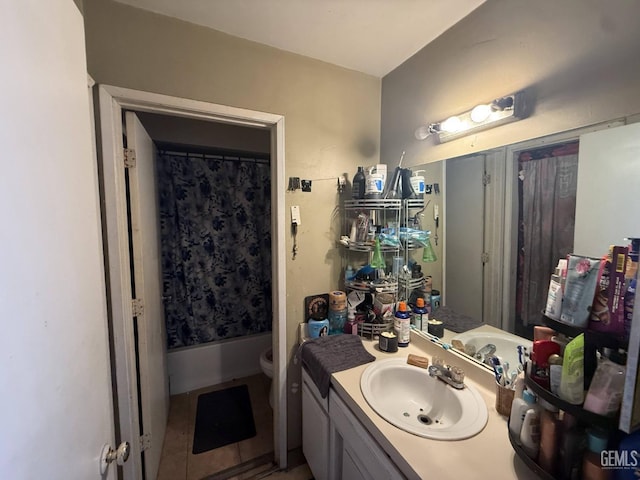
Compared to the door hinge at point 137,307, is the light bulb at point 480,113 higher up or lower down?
higher up

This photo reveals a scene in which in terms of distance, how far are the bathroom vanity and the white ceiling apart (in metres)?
1.52

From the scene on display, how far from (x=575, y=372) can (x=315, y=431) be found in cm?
118

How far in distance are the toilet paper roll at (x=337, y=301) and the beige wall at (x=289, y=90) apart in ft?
0.36

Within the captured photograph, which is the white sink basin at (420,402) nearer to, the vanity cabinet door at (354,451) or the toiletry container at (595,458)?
the vanity cabinet door at (354,451)

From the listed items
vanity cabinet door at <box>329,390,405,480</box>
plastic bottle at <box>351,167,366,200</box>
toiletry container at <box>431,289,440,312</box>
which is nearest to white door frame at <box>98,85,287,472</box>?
plastic bottle at <box>351,167,366,200</box>

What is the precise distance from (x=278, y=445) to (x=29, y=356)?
157 cm

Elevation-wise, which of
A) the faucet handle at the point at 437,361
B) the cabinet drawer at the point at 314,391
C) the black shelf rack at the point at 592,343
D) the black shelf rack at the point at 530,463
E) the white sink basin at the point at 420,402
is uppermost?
the black shelf rack at the point at 592,343

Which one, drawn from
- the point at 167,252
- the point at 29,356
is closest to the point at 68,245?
the point at 29,356

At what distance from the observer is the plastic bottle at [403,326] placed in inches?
54.9

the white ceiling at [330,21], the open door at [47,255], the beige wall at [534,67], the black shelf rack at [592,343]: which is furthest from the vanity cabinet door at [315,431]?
the white ceiling at [330,21]

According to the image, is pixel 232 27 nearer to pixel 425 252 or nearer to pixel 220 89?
pixel 220 89

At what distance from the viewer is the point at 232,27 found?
4.16ft


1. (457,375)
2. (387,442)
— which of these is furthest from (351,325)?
(387,442)

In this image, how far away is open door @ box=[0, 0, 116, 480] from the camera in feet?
1.33
